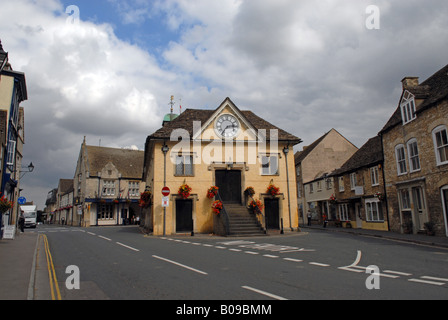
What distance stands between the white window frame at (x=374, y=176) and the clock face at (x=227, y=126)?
470 inches

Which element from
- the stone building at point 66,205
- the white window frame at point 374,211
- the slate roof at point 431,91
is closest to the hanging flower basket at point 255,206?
the white window frame at point 374,211

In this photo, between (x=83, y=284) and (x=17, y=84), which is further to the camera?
(x=17, y=84)

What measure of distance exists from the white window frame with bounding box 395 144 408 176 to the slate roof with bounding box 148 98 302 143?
6785 millimetres

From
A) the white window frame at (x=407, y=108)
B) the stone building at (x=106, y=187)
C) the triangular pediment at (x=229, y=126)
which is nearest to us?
the white window frame at (x=407, y=108)

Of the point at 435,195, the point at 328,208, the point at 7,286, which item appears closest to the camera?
the point at 7,286

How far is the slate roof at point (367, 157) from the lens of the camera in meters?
27.2

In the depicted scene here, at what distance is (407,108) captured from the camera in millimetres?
21688

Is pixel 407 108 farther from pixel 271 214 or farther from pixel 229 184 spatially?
pixel 229 184

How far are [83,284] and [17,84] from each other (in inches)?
787

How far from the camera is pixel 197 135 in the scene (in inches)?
960

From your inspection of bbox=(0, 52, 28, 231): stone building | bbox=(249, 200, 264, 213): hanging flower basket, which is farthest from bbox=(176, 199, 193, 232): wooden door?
bbox=(0, 52, 28, 231): stone building

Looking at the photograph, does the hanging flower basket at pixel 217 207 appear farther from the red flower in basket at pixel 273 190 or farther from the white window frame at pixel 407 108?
the white window frame at pixel 407 108
